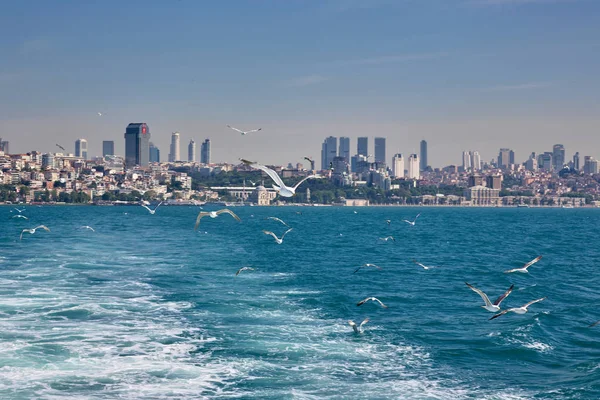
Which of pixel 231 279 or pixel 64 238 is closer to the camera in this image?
pixel 231 279

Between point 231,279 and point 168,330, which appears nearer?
point 168,330

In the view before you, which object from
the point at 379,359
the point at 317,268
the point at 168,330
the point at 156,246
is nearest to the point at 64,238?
the point at 156,246

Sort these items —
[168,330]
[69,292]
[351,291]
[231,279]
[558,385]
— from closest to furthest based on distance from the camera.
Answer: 1. [558,385]
2. [168,330]
3. [69,292]
4. [351,291]
5. [231,279]

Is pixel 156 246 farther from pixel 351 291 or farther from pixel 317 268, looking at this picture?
pixel 351 291

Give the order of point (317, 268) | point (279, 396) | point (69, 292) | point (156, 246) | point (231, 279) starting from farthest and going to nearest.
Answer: point (156, 246)
point (317, 268)
point (231, 279)
point (69, 292)
point (279, 396)

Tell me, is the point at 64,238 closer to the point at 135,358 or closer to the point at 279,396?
the point at 135,358

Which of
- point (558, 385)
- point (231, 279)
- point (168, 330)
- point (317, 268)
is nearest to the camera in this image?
point (558, 385)

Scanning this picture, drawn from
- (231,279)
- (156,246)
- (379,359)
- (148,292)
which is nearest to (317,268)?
(231,279)

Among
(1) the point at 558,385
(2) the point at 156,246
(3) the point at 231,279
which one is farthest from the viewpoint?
(2) the point at 156,246
